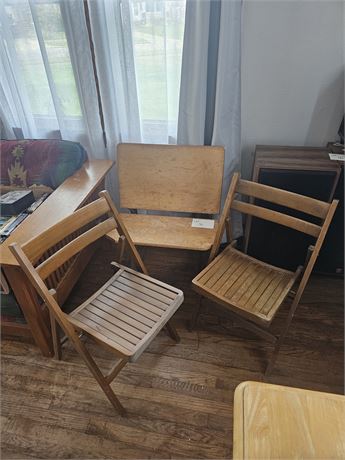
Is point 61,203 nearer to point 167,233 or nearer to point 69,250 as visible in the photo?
point 69,250

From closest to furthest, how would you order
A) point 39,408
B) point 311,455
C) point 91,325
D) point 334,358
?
point 311,455 → point 91,325 → point 39,408 → point 334,358

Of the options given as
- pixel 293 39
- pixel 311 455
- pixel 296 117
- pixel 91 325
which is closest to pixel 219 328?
pixel 91 325

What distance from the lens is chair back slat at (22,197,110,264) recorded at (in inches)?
38.0

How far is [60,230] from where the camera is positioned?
41.1 inches

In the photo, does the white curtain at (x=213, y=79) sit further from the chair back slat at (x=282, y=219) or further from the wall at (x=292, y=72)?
the chair back slat at (x=282, y=219)

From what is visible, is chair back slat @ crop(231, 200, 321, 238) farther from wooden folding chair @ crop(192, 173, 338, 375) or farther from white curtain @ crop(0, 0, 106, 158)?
white curtain @ crop(0, 0, 106, 158)

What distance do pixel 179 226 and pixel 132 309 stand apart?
1.76 feet

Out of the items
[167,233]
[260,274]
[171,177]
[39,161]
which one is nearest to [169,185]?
[171,177]

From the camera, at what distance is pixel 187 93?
1.51 metres

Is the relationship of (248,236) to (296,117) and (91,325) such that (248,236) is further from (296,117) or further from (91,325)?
(91,325)

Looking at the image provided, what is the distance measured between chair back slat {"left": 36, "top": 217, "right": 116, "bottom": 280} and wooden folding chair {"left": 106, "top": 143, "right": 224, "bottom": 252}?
0.27 meters

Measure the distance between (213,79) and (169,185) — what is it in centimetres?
58

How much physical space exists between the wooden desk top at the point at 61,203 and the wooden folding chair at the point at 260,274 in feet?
2.24

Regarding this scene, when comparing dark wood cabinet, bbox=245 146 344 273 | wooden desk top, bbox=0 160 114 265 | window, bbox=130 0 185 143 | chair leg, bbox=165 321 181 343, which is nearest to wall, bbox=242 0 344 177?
dark wood cabinet, bbox=245 146 344 273
